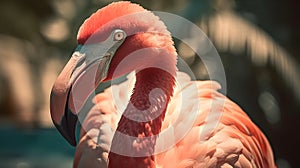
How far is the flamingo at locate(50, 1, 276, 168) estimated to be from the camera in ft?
4.10

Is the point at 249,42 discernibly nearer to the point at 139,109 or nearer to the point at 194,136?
the point at 194,136

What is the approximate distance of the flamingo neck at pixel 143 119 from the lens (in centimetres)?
131

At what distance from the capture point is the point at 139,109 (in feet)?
4.36

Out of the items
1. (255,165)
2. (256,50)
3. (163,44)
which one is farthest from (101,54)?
(256,50)

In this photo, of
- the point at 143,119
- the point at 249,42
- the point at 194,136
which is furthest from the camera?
the point at 249,42

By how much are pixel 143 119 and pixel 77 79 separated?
7.7 inches

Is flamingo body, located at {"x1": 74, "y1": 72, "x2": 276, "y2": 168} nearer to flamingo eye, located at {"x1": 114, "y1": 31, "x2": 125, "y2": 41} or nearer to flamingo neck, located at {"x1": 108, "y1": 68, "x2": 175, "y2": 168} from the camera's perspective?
flamingo neck, located at {"x1": 108, "y1": 68, "x2": 175, "y2": 168}

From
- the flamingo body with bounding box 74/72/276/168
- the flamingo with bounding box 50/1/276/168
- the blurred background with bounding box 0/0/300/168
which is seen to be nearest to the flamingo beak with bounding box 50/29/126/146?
the flamingo with bounding box 50/1/276/168

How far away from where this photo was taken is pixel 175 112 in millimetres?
1570

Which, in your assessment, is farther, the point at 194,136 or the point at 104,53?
the point at 194,136

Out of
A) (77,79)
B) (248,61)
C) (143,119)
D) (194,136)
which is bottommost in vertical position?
(248,61)

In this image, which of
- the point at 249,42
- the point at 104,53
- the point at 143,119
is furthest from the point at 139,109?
the point at 249,42

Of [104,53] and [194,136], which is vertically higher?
[104,53]

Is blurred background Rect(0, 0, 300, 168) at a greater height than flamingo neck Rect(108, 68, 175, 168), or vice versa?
flamingo neck Rect(108, 68, 175, 168)
